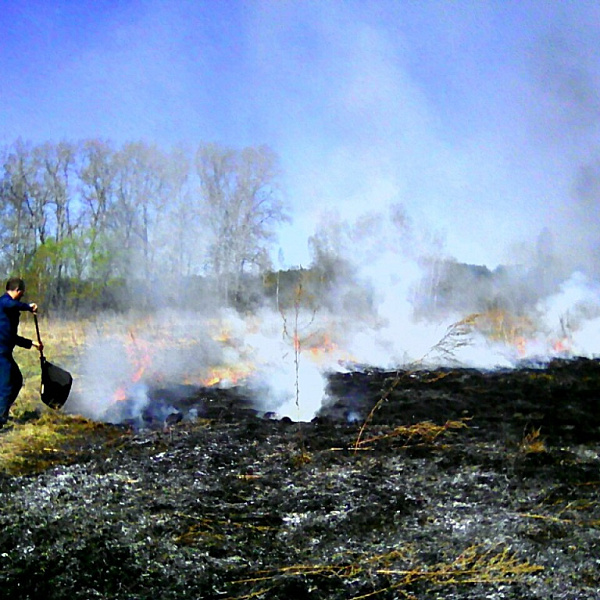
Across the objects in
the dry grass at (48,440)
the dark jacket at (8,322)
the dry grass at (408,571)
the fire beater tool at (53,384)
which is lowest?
the dry grass at (48,440)

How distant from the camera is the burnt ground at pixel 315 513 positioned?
11.1 ft

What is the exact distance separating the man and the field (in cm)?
48

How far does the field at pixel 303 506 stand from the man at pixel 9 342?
1.58ft

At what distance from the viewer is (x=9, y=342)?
23.3 feet

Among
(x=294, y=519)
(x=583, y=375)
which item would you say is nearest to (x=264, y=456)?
(x=294, y=519)

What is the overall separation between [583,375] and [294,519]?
1093 centimetres

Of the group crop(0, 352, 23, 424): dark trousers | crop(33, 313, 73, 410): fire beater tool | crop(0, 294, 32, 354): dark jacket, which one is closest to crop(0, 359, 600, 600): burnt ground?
crop(33, 313, 73, 410): fire beater tool

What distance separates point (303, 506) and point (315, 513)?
0.18 meters

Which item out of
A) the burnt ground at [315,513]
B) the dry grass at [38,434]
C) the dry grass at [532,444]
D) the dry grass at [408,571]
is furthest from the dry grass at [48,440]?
the dry grass at [532,444]

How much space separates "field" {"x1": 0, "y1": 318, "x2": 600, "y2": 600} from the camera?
11.1 feet

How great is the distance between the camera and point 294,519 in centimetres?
438

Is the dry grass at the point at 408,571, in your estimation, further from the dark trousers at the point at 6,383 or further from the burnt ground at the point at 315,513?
the dark trousers at the point at 6,383

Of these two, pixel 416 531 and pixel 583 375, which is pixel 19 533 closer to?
pixel 416 531

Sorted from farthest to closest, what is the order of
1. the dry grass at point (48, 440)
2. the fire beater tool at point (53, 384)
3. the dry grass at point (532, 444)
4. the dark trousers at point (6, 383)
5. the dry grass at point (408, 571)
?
the fire beater tool at point (53, 384) → the dark trousers at point (6, 383) → the dry grass at point (532, 444) → the dry grass at point (48, 440) → the dry grass at point (408, 571)
